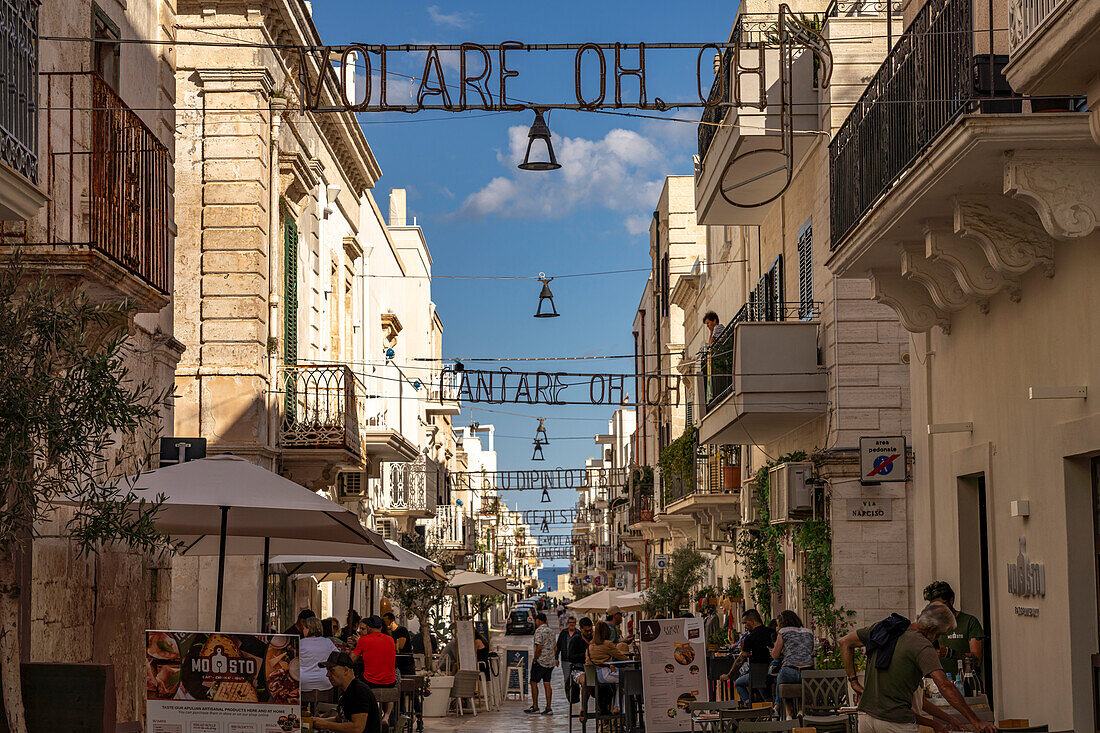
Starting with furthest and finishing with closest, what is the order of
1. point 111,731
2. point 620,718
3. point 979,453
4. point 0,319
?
point 620,718, point 979,453, point 111,731, point 0,319

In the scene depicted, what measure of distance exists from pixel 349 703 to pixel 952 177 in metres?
5.89

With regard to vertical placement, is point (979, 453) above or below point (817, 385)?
below

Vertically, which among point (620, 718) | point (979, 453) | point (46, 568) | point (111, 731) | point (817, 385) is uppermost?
point (817, 385)

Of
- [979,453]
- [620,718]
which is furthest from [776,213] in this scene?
[979,453]

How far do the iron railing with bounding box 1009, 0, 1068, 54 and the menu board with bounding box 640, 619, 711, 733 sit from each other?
24.9 ft

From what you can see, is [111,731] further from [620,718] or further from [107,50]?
[620,718]

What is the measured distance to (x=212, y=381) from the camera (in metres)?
21.0

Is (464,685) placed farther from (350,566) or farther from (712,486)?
(712,486)

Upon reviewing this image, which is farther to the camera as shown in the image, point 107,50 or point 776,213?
point 776,213

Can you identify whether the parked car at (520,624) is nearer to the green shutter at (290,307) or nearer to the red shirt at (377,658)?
the green shutter at (290,307)

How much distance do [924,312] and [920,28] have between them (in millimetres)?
2842

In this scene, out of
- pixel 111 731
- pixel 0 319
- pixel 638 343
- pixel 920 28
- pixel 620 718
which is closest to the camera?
pixel 0 319

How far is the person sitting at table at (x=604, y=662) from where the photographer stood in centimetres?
1708

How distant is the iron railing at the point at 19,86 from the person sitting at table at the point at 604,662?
1037 cm
